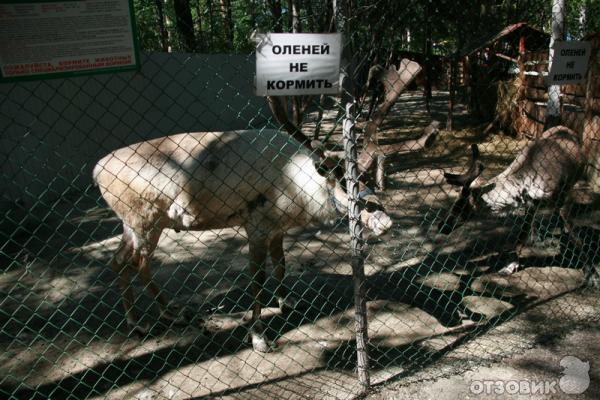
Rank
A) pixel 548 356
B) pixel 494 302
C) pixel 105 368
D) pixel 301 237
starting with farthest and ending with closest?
pixel 301 237 < pixel 494 302 < pixel 105 368 < pixel 548 356

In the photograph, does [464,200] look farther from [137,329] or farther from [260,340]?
[137,329]

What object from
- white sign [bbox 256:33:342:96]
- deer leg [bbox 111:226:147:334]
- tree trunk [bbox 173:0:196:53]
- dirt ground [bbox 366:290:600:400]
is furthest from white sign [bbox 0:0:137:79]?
tree trunk [bbox 173:0:196:53]

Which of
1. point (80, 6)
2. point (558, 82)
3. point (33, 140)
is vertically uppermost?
point (80, 6)

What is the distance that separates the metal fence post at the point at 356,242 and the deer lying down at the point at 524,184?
187 cm

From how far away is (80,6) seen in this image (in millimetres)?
1907

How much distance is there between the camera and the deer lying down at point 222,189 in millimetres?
3496

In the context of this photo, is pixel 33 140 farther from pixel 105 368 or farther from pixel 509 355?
pixel 509 355

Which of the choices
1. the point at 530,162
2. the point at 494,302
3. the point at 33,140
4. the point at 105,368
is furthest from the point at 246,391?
the point at 33,140

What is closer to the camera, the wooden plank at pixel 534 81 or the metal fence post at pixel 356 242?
the metal fence post at pixel 356 242

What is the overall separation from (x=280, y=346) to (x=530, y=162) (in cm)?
283

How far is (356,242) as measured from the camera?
2.54 metres

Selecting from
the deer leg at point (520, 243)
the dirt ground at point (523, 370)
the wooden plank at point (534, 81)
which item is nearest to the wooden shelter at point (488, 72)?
the wooden plank at point (534, 81)

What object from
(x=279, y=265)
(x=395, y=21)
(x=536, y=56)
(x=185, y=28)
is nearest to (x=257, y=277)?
(x=279, y=265)

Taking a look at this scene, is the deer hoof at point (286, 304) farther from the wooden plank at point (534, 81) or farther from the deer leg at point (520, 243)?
the wooden plank at point (534, 81)
